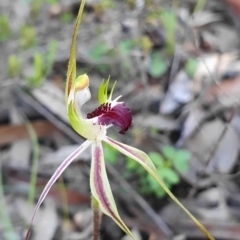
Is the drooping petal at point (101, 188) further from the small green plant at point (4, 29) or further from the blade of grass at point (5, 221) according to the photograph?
the small green plant at point (4, 29)

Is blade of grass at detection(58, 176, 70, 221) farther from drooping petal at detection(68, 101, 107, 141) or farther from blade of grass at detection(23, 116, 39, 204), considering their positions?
drooping petal at detection(68, 101, 107, 141)

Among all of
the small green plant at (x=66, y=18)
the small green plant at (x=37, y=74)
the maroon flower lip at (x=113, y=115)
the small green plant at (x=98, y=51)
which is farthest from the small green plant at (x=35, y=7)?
the maroon flower lip at (x=113, y=115)

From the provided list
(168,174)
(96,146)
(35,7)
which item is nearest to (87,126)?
(96,146)

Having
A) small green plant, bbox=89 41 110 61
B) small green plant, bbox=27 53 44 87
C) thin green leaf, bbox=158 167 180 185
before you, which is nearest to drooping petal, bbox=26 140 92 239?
thin green leaf, bbox=158 167 180 185

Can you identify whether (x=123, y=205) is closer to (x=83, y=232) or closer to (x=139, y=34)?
(x=83, y=232)

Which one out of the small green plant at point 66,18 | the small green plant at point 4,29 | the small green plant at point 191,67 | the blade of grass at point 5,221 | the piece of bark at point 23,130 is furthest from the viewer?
the small green plant at point 66,18

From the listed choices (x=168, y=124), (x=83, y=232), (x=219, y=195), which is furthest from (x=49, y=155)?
(x=219, y=195)
